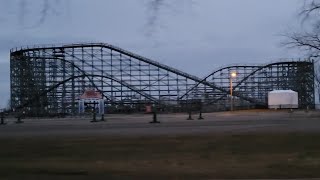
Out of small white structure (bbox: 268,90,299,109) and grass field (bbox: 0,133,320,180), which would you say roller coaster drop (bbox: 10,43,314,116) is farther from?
grass field (bbox: 0,133,320,180)

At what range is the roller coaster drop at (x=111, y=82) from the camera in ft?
252

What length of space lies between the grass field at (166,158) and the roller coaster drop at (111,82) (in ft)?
198

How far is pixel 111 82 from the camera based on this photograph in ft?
254

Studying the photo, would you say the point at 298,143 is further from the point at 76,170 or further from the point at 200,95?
the point at 200,95

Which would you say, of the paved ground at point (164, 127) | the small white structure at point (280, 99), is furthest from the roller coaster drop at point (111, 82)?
the paved ground at point (164, 127)

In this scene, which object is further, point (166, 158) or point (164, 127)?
point (164, 127)

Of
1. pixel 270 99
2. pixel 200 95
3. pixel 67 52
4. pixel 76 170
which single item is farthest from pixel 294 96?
pixel 76 170

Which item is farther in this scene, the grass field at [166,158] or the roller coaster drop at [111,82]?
the roller coaster drop at [111,82]

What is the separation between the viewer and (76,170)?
367 inches

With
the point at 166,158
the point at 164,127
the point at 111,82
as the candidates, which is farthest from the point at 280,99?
the point at 166,158

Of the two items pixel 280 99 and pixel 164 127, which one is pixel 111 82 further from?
pixel 164 127

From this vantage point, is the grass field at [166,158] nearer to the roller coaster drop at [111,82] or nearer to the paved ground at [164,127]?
the paved ground at [164,127]

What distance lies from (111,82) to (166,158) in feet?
220

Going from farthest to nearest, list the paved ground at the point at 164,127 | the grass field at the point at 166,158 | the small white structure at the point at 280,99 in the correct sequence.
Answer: the small white structure at the point at 280,99, the paved ground at the point at 164,127, the grass field at the point at 166,158
